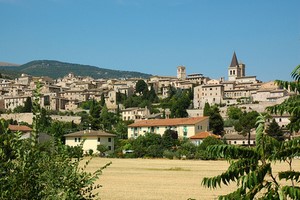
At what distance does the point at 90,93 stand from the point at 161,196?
143 metres

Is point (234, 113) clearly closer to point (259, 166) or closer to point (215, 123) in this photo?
point (215, 123)

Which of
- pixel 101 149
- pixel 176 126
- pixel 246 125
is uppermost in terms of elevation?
pixel 246 125

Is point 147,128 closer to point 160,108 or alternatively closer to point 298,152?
point 160,108

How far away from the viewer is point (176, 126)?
89.4m

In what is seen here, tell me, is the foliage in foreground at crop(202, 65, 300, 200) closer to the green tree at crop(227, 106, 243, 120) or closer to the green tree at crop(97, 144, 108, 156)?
the green tree at crop(97, 144, 108, 156)

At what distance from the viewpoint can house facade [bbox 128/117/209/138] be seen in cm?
8794

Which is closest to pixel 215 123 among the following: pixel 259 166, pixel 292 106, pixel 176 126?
pixel 176 126

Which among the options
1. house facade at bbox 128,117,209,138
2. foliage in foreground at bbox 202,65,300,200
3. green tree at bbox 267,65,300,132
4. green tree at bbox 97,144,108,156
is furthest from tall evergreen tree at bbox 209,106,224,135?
foliage in foreground at bbox 202,65,300,200

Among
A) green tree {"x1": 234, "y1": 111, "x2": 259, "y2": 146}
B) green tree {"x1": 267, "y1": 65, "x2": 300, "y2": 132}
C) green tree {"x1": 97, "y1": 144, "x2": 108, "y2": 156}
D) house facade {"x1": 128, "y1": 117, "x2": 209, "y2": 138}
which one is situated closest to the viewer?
green tree {"x1": 267, "y1": 65, "x2": 300, "y2": 132}

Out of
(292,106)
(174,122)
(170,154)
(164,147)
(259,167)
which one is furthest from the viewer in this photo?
(174,122)

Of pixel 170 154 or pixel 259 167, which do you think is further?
pixel 170 154

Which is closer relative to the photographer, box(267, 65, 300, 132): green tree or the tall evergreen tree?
box(267, 65, 300, 132): green tree

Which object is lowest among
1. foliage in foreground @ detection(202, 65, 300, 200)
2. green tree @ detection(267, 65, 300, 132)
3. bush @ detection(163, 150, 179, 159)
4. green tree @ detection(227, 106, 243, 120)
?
bush @ detection(163, 150, 179, 159)

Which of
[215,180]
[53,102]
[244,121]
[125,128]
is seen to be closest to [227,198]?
Answer: [215,180]
